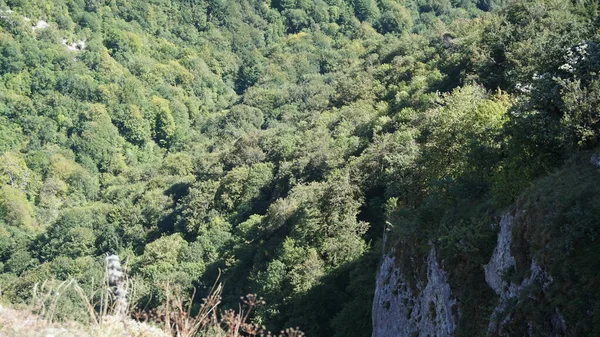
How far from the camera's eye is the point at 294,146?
2660 inches

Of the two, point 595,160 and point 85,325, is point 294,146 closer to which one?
point 595,160

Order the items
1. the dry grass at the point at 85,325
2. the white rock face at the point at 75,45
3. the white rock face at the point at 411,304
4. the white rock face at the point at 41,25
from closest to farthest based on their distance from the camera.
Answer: the dry grass at the point at 85,325, the white rock face at the point at 411,304, the white rock face at the point at 41,25, the white rock face at the point at 75,45

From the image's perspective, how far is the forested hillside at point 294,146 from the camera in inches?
688

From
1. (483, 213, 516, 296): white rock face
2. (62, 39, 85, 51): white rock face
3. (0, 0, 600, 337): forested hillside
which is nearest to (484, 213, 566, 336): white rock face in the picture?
(483, 213, 516, 296): white rock face

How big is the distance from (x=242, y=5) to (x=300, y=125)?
129 m

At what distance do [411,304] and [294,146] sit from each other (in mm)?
47597

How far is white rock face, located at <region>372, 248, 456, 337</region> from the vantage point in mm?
17766

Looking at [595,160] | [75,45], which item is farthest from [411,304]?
[75,45]

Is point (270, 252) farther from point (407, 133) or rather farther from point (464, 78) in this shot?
point (464, 78)

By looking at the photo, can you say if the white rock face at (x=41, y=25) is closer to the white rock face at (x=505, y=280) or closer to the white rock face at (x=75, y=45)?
the white rock face at (x=75, y=45)

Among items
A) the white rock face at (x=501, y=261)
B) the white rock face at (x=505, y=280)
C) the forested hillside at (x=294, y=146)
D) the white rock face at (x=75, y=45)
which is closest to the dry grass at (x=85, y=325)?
the forested hillside at (x=294, y=146)

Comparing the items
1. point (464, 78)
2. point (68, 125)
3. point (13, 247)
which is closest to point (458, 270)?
point (464, 78)

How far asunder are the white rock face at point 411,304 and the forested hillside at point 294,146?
2.19ft

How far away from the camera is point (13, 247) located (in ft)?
289
